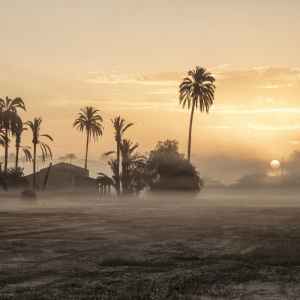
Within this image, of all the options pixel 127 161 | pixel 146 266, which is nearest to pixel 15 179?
pixel 127 161

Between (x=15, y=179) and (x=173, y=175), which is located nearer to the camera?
(x=15, y=179)

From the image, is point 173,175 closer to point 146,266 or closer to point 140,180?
point 140,180

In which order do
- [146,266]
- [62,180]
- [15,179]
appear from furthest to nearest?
[62,180] < [15,179] < [146,266]

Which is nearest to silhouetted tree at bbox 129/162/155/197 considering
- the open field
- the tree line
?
the tree line

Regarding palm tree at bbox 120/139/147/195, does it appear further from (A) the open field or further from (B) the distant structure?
(A) the open field

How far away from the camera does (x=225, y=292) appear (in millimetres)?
12117

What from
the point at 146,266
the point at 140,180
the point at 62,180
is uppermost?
the point at 62,180

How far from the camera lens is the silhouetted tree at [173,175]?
3344 inches

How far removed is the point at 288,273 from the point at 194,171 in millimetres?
71543

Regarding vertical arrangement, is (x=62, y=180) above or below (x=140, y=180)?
above

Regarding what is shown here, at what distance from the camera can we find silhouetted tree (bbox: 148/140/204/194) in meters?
84.9

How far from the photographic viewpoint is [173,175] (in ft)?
278

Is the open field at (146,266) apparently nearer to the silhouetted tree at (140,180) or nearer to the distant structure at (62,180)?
the silhouetted tree at (140,180)

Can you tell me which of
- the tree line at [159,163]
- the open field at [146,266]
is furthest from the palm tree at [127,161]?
the open field at [146,266]
